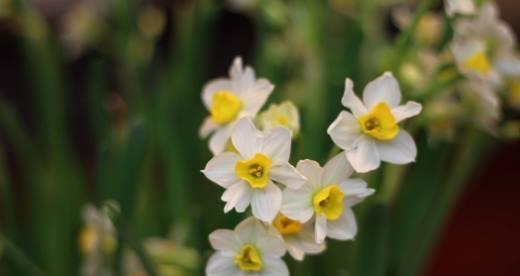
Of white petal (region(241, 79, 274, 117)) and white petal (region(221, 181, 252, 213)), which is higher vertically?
white petal (region(241, 79, 274, 117))

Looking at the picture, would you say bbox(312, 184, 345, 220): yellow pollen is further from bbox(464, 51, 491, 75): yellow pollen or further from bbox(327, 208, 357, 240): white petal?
bbox(464, 51, 491, 75): yellow pollen

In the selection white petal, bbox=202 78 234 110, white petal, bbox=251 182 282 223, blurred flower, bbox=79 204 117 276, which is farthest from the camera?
blurred flower, bbox=79 204 117 276

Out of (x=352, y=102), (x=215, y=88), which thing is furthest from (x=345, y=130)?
(x=215, y=88)

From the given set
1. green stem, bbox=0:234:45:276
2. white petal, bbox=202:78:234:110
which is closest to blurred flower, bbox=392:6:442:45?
white petal, bbox=202:78:234:110

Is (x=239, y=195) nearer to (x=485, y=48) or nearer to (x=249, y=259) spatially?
(x=249, y=259)

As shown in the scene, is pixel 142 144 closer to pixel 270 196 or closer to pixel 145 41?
pixel 270 196

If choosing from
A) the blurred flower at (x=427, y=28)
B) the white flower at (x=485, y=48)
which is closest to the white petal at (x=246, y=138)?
the white flower at (x=485, y=48)

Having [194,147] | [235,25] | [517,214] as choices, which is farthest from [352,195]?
[235,25]
